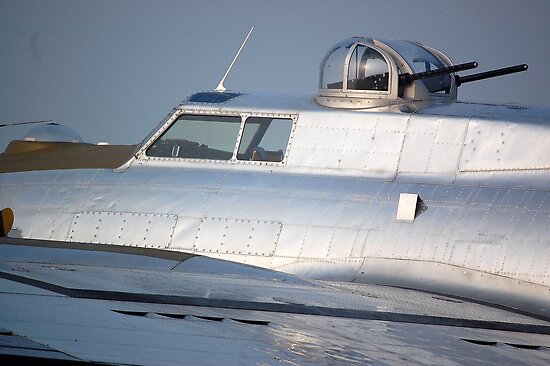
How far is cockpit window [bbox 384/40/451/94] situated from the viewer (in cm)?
1302

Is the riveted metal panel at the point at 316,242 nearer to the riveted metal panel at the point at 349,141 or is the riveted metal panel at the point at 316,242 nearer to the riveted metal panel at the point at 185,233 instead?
the riveted metal panel at the point at 349,141

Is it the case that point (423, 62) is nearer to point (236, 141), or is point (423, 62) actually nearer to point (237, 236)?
point (236, 141)

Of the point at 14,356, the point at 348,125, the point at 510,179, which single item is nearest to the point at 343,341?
the point at 14,356

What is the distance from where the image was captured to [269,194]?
40.2ft

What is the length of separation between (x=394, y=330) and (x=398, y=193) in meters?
5.13

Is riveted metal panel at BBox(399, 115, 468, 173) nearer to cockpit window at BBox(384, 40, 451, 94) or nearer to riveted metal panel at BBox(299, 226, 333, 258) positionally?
cockpit window at BBox(384, 40, 451, 94)

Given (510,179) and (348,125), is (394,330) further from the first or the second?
(348,125)

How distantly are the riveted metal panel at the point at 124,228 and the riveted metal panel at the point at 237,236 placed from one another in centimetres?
48

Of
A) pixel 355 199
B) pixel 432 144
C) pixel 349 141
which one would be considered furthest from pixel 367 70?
pixel 355 199

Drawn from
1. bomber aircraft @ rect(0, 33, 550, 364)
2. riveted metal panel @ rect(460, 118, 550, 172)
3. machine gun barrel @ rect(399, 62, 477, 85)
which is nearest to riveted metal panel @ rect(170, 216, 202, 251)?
bomber aircraft @ rect(0, 33, 550, 364)

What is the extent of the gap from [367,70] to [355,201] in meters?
2.01

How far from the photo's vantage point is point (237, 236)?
473 inches

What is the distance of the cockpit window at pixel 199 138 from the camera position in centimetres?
1303

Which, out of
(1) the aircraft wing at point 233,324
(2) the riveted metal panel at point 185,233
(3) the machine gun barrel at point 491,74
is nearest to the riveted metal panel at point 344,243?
(1) the aircraft wing at point 233,324
